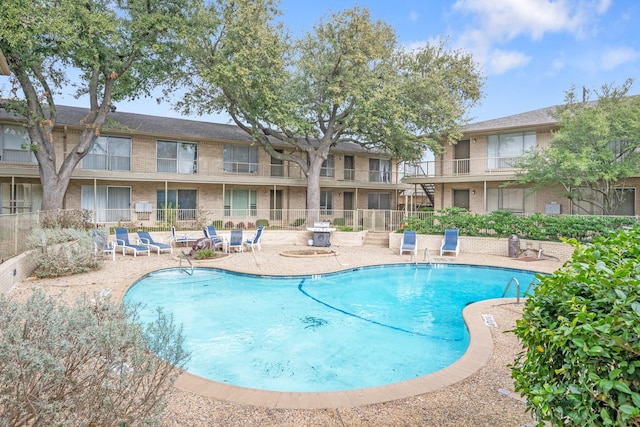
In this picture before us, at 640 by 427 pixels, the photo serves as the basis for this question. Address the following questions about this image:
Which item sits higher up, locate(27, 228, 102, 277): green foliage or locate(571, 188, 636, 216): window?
locate(571, 188, 636, 216): window

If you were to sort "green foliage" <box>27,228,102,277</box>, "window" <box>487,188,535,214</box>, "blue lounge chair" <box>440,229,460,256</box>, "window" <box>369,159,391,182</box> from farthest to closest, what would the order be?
"window" <box>369,159,391,182</box>, "window" <box>487,188,535,214</box>, "blue lounge chair" <box>440,229,460,256</box>, "green foliage" <box>27,228,102,277</box>

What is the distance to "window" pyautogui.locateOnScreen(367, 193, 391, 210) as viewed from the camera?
101 ft

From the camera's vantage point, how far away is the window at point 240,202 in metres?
25.1

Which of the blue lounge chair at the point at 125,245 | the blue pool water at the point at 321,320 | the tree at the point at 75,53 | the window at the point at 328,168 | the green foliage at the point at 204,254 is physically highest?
the tree at the point at 75,53

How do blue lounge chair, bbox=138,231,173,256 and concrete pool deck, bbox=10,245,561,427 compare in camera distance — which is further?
blue lounge chair, bbox=138,231,173,256

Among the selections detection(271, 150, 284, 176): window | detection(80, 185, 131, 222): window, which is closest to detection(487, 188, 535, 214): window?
detection(271, 150, 284, 176): window

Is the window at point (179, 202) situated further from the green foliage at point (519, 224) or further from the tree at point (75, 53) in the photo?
the green foliage at point (519, 224)

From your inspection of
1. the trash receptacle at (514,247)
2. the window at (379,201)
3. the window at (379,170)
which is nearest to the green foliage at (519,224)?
the trash receptacle at (514,247)

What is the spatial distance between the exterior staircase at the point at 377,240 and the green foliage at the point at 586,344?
17.5 m

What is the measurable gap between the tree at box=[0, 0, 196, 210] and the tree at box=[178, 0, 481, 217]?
197cm

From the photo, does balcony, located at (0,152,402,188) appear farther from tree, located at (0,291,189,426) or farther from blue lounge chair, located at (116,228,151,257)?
tree, located at (0,291,189,426)

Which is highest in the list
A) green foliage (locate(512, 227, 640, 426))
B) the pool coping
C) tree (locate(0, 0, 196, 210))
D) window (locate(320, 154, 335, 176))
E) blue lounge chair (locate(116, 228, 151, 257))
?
tree (locate(0, 0, 196, 210))

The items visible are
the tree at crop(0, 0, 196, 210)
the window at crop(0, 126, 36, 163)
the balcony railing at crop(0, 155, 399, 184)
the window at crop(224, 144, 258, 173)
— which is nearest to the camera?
the tree at crop(0, 0, 196, 210)

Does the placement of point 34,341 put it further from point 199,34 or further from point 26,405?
point 199,34
